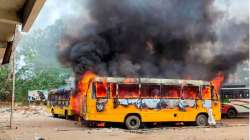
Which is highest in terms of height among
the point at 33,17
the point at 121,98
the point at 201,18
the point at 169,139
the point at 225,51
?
the point at 201,18

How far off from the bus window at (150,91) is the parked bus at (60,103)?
5.37 metres

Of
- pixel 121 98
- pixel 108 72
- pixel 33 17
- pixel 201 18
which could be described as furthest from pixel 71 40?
pixel 33 17

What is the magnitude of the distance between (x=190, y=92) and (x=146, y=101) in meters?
2.20

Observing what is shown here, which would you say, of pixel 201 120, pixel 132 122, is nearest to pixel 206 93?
pixel 201 120

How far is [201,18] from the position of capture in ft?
71.6

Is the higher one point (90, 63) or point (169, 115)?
point (90, 63)

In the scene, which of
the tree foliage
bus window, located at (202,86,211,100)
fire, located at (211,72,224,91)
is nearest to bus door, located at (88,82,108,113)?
bus window, located at (202,86,211,100)

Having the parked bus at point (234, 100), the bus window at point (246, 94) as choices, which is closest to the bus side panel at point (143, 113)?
the parked bus at point (234, 100)

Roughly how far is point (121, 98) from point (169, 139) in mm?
3676

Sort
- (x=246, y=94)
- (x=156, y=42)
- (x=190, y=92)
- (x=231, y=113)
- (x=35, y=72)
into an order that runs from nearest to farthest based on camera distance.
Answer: (x=190, y=92)
(x=156, y=42)
(x=231, y=113)
(x=246, y=94)
(x=35, y=72)

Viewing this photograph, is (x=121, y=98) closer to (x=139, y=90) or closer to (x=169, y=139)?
(x=139, y=90)

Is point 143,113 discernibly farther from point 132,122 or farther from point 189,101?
point 189,101

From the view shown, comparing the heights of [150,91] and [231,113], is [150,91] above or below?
above

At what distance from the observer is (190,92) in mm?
16906
